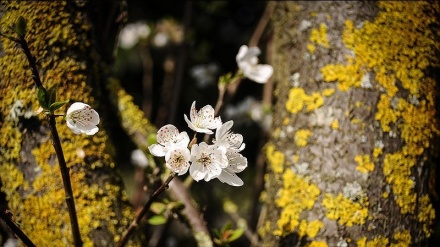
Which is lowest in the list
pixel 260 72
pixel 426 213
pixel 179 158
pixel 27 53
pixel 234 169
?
pixel 426 213

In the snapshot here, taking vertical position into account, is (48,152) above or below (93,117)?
below

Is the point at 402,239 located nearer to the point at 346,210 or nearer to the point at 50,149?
the point at 346,210

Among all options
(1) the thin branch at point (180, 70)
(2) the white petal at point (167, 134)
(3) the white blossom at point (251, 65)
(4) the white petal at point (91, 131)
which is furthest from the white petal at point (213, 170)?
(1) the thin branch at point (180, 70)

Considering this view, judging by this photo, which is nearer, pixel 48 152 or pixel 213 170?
pixel 213 170

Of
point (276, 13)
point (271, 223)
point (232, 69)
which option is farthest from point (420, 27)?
point (232, 69)

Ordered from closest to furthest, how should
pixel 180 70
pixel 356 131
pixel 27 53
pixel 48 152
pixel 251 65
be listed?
pixel 27 53 < pixel 48 152 < pixel 356 131 < pixel 251 65 < pixel 180 70

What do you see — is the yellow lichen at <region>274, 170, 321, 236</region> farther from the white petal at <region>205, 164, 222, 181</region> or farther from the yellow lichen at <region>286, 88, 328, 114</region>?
the white petal at <region>205, 164, 222, 181</region>

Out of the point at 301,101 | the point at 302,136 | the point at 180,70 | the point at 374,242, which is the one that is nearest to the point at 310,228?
the point at 374,242

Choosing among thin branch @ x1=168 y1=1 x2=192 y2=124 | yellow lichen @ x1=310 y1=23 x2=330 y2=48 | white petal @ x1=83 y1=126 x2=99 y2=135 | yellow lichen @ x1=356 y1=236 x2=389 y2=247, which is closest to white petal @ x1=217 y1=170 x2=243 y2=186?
white petal @ x1=83 y1=126 x2=99 y2=135
